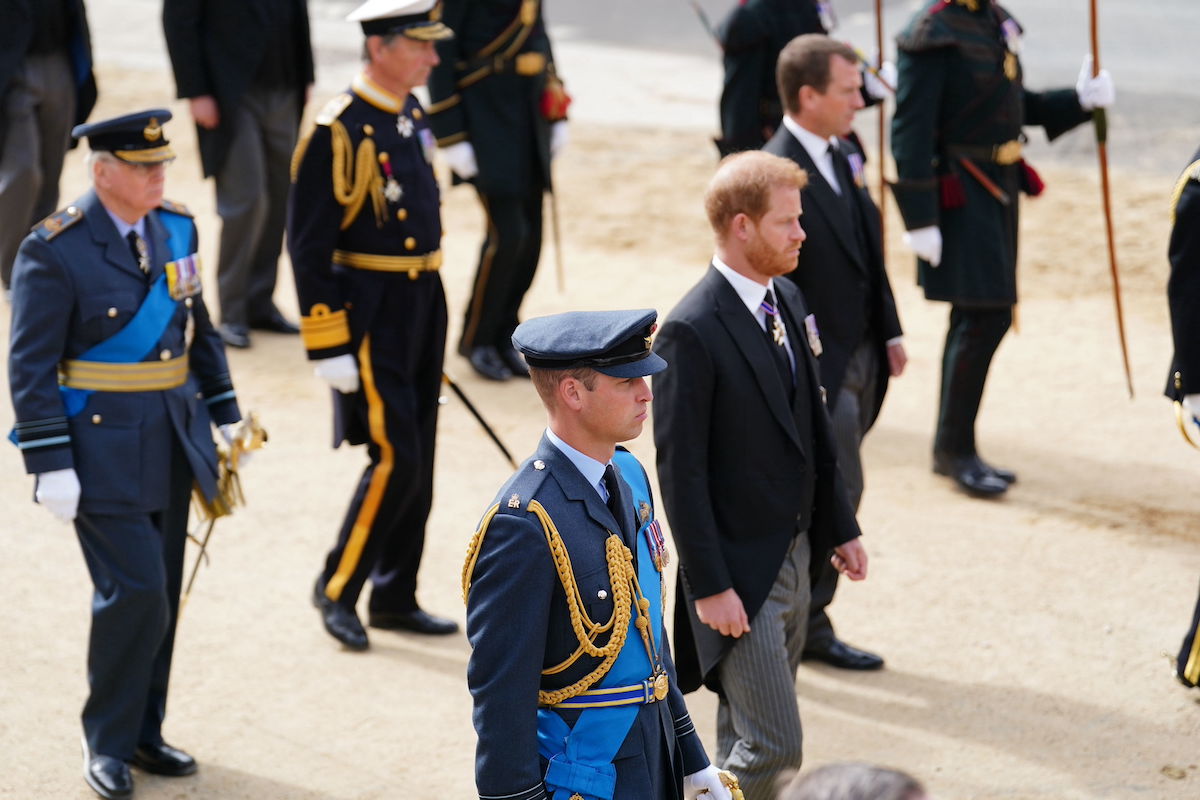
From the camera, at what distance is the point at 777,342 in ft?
14.7

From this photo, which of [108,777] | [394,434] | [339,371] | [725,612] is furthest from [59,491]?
[725,612]

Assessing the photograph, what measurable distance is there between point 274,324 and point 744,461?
5157 millimetres

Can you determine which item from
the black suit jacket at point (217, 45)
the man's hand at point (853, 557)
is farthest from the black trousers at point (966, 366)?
the black suit jacket at point (217, 45)

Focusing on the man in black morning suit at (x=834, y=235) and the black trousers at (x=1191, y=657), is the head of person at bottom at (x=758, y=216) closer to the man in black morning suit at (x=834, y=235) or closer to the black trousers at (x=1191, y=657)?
the man in black morning suit at (x=834, y=235)

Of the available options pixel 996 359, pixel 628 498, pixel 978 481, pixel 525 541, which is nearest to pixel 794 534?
pixel 628 498

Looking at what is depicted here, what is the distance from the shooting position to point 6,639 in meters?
5.75

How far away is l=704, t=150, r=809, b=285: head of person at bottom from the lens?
175 inches

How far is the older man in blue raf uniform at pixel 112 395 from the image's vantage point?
460 centimetres

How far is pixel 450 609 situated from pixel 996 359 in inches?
153

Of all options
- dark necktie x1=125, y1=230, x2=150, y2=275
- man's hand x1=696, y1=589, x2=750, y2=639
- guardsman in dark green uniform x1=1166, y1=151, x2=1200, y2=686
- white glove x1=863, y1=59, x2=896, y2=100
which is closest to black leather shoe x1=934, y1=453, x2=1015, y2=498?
white glove x1=863, y1=59, x2=896, y2=100

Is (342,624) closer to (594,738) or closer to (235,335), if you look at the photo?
(594,738)

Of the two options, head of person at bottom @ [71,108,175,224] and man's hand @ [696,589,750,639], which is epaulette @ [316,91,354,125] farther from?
man's hand @ [696,589,750,639]

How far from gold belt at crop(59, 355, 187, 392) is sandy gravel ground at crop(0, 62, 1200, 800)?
1.14 m

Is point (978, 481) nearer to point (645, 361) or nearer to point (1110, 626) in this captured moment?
point (1110, 626)
